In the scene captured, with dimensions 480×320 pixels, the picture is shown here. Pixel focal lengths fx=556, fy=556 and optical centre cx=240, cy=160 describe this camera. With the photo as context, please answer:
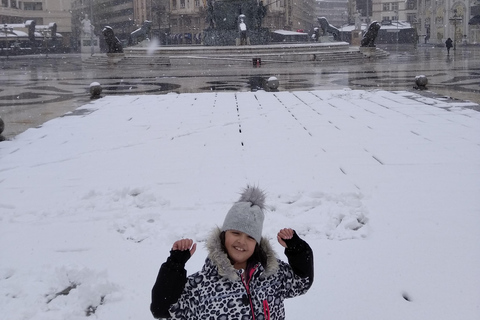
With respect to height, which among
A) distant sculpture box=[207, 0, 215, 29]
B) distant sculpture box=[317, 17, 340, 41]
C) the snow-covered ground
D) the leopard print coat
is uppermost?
distant sculpture box=[207, 0, 215, 29]

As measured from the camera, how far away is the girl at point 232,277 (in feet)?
7.83

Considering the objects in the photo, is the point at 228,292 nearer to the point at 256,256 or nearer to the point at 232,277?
the point at 232,277

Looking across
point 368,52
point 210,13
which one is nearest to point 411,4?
point 210,13

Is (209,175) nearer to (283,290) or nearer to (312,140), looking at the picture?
(312,140)

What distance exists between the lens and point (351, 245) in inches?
179

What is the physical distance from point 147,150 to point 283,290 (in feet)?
19.0

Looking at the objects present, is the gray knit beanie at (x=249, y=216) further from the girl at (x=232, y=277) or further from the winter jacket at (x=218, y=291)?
the winter jacket at (x=218, y=291)

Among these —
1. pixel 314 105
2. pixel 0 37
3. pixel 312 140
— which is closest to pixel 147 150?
pixel 312 140

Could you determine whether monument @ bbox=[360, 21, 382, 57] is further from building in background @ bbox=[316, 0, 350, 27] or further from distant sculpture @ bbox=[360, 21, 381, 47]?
building in background @ bbox=[316, 0, 350, 27]

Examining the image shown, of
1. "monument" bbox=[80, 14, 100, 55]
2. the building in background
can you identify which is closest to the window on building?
"monument" bbox=[80, 14, 100, 55]

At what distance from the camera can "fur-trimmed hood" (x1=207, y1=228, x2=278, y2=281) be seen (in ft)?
7.82

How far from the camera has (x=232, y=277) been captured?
2371 millimetres

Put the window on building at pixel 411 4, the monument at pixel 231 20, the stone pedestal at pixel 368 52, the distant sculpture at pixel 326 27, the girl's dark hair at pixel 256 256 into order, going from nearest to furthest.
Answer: the girl's dark hair at pixel 256 256
the stone pedestal at pixel 368 52
the monument at pixel 231 20
the distant sculpture at pixel 326 27
the window on building at pixel 411 4

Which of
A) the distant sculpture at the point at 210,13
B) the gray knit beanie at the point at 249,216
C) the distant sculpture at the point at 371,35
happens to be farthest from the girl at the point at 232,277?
the distant sculpture at the point at 210,13
